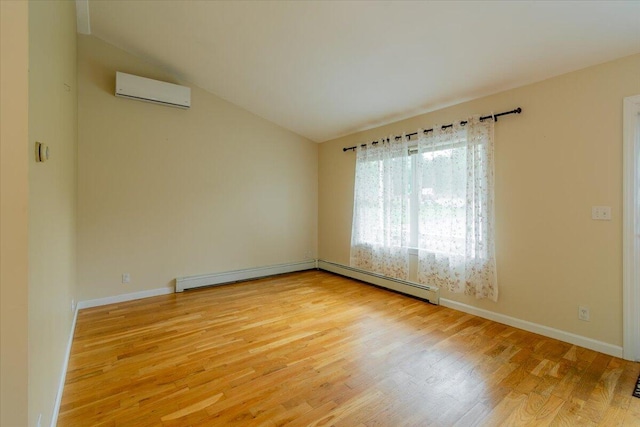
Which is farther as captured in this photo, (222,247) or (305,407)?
(222,247)

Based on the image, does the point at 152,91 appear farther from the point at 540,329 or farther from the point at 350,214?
the point at 540,329

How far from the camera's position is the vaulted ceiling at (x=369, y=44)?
2.15 metres

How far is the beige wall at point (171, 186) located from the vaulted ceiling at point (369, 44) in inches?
24.7

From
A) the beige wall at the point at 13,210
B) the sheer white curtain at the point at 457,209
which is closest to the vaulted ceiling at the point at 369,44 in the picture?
the sheer white curtain at the point at 457,209

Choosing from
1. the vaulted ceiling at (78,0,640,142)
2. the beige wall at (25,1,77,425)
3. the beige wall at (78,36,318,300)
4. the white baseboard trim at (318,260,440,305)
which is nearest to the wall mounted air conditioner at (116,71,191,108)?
the beige wall at (78,36,318,300)

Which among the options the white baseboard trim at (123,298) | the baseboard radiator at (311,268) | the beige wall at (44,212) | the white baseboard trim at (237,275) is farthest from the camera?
the white baseboard trim at (237,275)

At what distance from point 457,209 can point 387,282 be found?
60.4 inches

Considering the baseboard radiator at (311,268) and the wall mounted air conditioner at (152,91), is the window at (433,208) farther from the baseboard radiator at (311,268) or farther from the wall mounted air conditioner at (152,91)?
the wall mounted air conditioner at (152,91)

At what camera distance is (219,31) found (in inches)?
116

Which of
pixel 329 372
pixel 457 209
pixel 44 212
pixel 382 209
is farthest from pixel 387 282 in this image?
pixel 44 212

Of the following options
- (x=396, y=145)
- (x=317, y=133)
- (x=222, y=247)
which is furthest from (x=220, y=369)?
(x=317, y=133)

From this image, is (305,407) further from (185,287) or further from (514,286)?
(185,287)

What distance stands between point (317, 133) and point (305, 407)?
4388 mm

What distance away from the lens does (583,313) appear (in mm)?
2518
